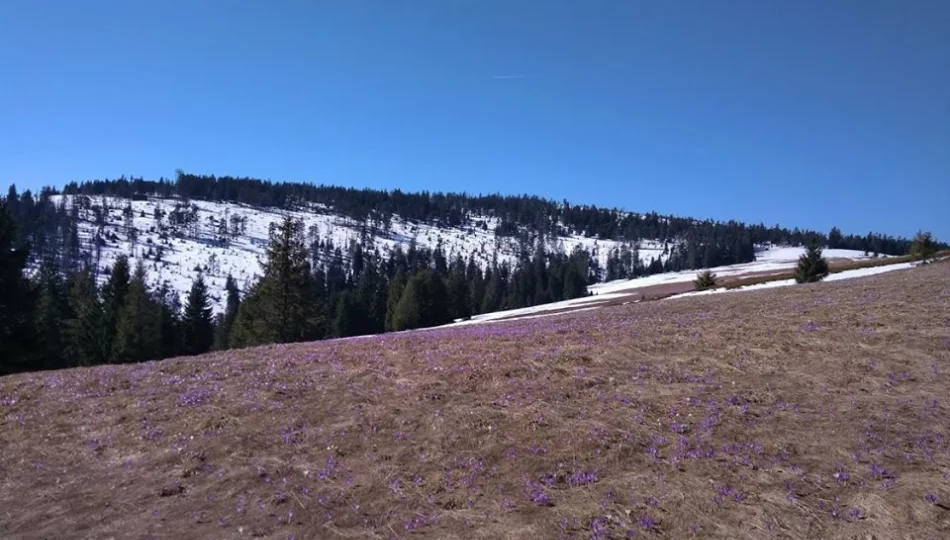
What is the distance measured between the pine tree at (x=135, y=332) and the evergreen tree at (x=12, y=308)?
18.1m

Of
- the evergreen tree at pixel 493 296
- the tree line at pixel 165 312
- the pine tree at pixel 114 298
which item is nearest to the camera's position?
the tree line at pixel 165 312

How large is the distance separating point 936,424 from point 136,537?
14.3 metres

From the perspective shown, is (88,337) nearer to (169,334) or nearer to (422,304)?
(169,334)

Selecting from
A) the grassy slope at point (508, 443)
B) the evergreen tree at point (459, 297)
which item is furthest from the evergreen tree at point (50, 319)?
the evergreen tree at point (459, 297)

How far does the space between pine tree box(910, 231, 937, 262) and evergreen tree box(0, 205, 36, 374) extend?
3224 inches

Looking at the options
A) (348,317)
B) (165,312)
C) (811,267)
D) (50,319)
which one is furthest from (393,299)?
(811,267)

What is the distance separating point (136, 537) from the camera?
27.8 feet

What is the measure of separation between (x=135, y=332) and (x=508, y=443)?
57613 millimetres

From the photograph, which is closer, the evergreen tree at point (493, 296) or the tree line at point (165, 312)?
the tree line at point (165, 312)

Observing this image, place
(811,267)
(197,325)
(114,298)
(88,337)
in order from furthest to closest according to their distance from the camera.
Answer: (197,325) < (114,298) < (88,337) < (811,267)

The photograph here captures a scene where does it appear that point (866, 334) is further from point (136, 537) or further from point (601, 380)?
point (136, 537)

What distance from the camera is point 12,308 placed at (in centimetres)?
3788

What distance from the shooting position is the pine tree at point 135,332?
188ft

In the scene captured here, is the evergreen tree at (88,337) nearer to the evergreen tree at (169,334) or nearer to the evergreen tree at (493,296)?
the evergreen tree at (169,334)
